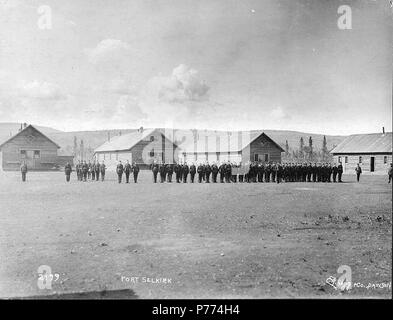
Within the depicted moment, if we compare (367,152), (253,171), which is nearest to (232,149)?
(253,171)

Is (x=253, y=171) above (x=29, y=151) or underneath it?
underneath

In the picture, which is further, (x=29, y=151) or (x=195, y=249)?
(x=29, y=151)

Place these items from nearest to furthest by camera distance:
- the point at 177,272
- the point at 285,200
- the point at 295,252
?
the point at 177,272, the point at 295,252, the point at 285,200

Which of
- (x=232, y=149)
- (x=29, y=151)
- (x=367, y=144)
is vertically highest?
(x=367, y=144)

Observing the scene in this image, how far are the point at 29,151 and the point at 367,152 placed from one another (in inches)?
1461

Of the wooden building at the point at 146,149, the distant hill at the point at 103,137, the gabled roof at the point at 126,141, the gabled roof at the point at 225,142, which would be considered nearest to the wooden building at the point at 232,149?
the gabled roof at the point at 225,142

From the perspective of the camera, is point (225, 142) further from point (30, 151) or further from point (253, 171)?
point (30, 151)

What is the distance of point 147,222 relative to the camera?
10.3 meters

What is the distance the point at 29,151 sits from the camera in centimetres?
4091

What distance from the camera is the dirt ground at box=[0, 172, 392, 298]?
6520 mm

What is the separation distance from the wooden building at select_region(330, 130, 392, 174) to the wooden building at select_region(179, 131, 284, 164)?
26.1 feet

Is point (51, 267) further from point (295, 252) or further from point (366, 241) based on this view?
point (366, 241)

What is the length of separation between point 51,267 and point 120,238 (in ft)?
6.28
